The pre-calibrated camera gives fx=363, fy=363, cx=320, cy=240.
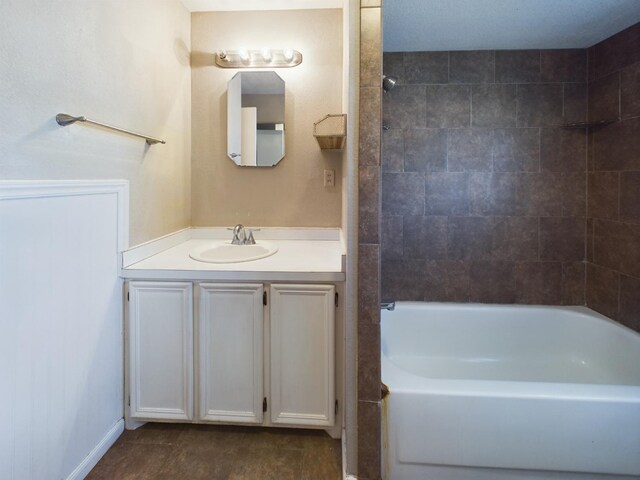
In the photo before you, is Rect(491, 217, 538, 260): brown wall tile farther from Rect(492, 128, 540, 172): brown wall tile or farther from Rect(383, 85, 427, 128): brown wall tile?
Rect(383, 85, 427, 128): brown wall tile

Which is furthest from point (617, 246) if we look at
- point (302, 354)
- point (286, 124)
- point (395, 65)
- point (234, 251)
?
point (234, 251)

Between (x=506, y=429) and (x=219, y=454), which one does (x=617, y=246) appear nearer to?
(x=506, y=429)

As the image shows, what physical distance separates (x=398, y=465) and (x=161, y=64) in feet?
7.61

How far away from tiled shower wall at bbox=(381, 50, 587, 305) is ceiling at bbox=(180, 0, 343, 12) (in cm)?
54

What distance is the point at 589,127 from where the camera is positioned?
2227 mm

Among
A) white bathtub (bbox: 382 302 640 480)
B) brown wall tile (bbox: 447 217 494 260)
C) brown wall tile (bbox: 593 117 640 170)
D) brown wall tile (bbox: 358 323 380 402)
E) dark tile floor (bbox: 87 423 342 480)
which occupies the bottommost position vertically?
dark tile floor (bbox: 87 423 342 480)

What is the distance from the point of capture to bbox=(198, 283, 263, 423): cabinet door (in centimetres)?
168

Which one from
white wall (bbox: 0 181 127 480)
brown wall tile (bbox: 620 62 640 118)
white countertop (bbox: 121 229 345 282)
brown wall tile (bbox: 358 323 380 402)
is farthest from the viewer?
brown wall tile (bbox: 620 62 640 118)

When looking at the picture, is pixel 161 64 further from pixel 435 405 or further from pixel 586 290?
pixel 586 290

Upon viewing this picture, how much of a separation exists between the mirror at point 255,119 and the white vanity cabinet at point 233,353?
42.2 inches

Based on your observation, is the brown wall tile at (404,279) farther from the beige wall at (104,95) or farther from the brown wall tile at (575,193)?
the beige wall at (104,95)

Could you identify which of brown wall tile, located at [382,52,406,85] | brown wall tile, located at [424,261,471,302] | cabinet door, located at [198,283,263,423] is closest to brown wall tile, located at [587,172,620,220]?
brown wall tile, located at [424,261,471,302]

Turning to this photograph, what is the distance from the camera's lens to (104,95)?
157 centimetres

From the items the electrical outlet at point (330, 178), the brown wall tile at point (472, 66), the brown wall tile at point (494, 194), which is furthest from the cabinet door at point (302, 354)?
the brown wall tile at point (472, 66)
